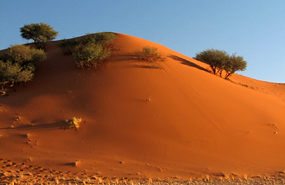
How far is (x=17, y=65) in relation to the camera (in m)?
12.1

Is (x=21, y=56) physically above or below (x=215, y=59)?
below

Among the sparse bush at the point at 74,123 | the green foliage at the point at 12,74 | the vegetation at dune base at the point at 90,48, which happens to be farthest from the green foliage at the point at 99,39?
the sparse bush at the point at 74,123

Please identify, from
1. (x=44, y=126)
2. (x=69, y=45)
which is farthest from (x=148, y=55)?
(x=44, y=126)

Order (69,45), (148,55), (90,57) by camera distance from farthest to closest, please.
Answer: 1. (69,45)
2. (148,55)
3. (90,57)

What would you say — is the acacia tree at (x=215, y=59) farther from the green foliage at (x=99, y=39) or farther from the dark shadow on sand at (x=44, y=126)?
the dark shadow on sand at (x=44, y=126)

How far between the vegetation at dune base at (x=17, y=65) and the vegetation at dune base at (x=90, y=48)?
1.92 metres

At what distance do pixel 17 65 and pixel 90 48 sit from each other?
379 centimetres

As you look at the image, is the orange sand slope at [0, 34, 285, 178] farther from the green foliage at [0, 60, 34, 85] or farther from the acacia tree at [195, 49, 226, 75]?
the acacia tree at [195, 49, 226, 75]

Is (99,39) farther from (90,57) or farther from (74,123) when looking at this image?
(74,123)

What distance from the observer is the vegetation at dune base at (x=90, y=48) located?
12242mm

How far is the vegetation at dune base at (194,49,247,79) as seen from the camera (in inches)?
642

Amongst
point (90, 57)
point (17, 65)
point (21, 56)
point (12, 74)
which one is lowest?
point (12, 74)

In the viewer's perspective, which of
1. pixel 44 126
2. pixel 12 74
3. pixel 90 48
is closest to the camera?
pixel 44 126

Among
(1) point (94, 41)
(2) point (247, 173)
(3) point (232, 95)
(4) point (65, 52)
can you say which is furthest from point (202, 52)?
(2) point (247, 173)
